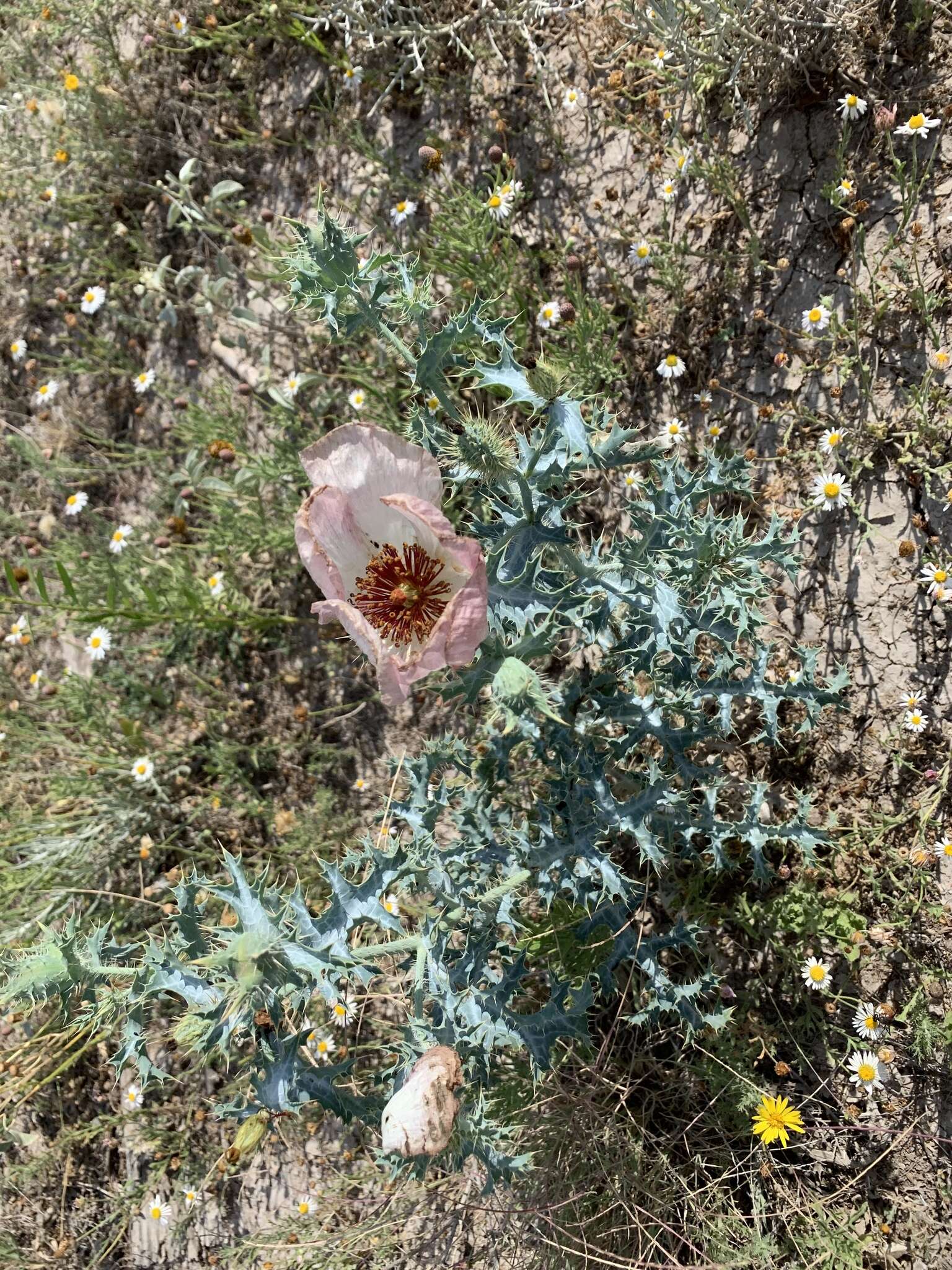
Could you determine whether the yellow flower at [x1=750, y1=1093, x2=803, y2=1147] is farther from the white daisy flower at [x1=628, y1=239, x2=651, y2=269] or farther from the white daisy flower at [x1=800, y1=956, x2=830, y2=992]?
the white daisy flower at [x1=628, y1=239, x2=651, y2=269]

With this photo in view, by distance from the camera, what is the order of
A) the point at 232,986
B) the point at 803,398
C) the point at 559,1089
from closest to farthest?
the point at 232,986 → the point at 559,1089 → the point at 803,398

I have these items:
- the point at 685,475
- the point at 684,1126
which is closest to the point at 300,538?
the point at 685,475

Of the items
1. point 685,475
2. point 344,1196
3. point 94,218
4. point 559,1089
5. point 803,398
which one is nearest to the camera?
point 685,475

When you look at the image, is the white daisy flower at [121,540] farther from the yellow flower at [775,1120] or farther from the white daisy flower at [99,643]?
the yellow flower at [775,1120]

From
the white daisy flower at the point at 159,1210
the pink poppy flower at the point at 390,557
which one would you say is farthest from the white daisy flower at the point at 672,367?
the white daisy flower at the point at 159,1210

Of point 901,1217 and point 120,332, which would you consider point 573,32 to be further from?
point 901,1217

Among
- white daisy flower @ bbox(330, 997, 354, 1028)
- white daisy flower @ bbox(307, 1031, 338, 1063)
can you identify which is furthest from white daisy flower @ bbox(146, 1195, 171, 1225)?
white daisy flower @ bbox(330, 997, 354, 1028)

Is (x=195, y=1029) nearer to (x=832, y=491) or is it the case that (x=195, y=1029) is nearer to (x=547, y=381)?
(x=547, y=381)

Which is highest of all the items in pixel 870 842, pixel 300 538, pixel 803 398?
pixel 300 538
